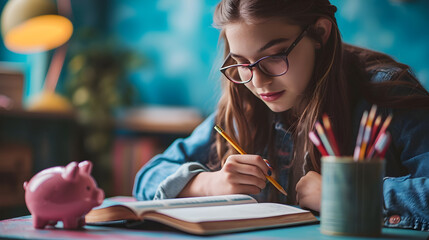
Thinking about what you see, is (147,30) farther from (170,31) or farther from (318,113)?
(318,113)

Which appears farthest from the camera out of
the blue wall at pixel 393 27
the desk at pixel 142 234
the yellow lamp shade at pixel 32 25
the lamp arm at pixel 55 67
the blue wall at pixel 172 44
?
the blue wall at pixel 172 44

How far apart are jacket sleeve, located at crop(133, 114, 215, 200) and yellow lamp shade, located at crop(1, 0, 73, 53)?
1.39 metres

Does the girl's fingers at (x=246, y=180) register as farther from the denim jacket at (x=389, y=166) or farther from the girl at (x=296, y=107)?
the denim jacket at (x=389, y=166)

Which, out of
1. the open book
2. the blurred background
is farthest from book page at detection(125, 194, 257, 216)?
the blurred background

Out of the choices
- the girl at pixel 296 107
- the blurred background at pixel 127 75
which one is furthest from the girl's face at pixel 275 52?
the blurred background at pixel 127 75

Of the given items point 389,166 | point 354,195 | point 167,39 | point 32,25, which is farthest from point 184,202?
point 167,39

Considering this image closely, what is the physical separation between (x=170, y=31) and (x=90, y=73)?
26.0 inches

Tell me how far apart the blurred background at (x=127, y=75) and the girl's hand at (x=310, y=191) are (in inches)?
69.0

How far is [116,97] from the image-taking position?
3.32 meters

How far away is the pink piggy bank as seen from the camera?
2.52 ft

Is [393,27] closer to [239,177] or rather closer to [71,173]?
[239,177]

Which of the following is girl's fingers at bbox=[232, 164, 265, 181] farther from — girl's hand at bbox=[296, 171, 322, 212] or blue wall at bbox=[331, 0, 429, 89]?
blue wall at bbox=[331, 0, 429, 89]

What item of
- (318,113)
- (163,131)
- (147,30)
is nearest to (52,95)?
(163,131)

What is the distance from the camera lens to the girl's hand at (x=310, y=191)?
39.0 inches
